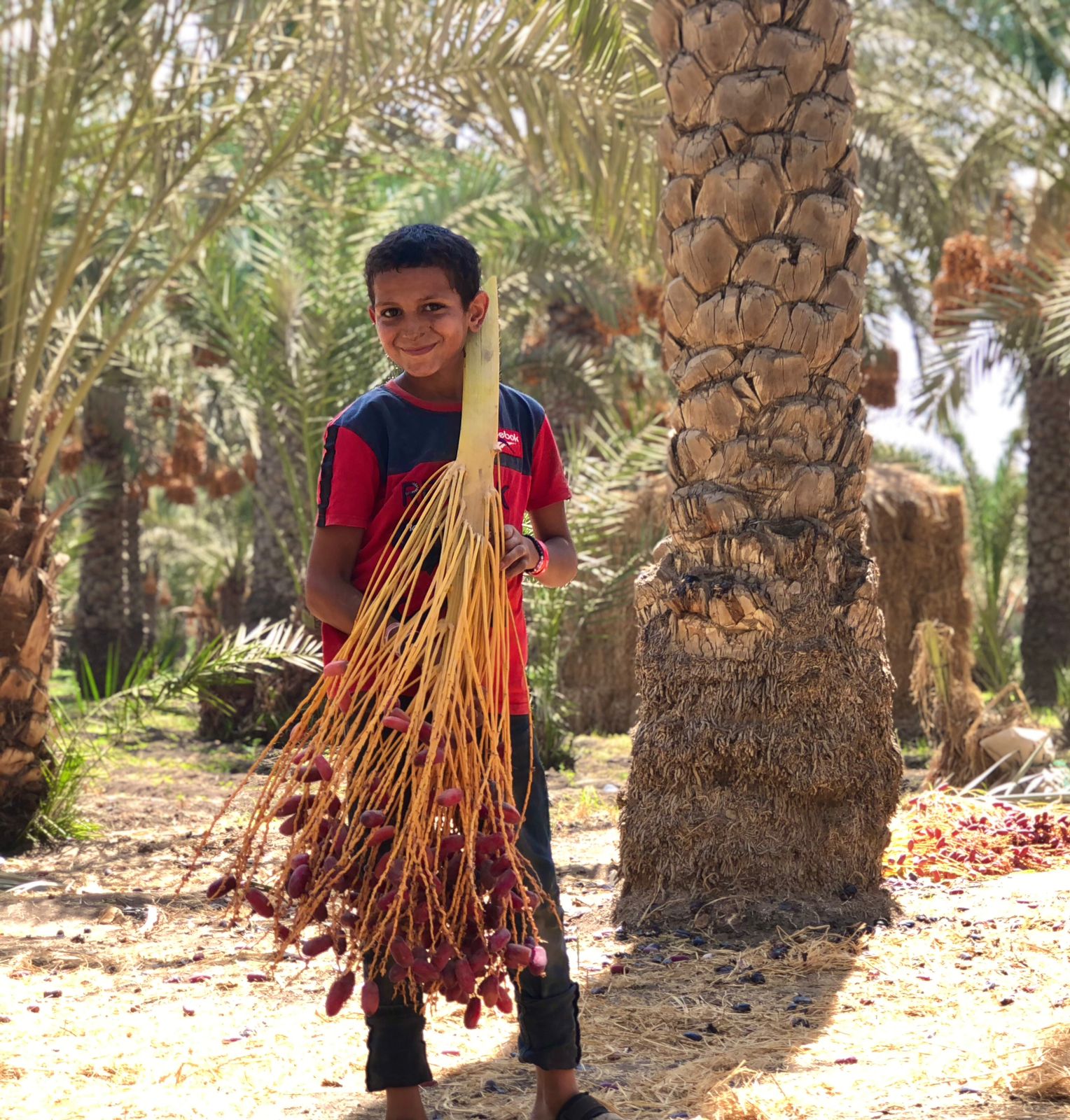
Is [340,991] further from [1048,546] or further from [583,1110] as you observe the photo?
[1048,546]

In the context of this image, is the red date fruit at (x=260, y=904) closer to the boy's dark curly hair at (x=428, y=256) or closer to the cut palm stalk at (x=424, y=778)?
the cut palm stalk at (x=424, y=778)

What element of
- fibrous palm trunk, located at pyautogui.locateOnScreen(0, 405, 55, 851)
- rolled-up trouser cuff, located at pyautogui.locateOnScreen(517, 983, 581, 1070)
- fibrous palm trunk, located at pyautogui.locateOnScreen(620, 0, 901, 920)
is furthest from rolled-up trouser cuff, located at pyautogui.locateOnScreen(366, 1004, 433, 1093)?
fibrous palm trunk, located at pyautogui.locateOnScreen(0, 405, 55, 851)

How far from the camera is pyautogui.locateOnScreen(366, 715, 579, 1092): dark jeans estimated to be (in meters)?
2.39

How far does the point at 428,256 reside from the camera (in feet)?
7.72

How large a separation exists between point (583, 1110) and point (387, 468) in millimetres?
1219

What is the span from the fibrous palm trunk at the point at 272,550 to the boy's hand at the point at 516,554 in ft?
28.9

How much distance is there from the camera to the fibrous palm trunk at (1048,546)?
11.6 metres

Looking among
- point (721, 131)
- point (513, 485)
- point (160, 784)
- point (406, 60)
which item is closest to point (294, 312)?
point (406, 60)

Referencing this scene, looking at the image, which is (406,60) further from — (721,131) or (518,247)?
(518,247)

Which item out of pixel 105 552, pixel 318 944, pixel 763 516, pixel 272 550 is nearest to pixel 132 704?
pixel 763 516

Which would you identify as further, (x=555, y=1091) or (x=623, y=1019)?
(x=623, y=1019)

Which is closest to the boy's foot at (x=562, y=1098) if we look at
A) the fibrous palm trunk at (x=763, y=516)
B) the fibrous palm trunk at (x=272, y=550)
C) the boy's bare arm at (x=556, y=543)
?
the boy's bare arm at (x=556, y=543)

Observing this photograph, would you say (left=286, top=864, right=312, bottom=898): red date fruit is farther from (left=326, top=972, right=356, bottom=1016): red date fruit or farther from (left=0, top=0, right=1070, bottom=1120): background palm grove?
(left=0, top=0, right=1070, bottom=1120): background palm grove

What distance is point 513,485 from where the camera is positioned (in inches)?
99.0
